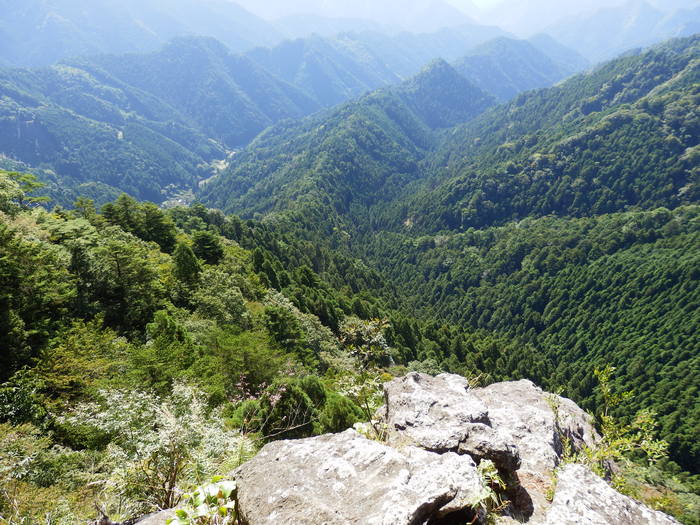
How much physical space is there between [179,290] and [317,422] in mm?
32343

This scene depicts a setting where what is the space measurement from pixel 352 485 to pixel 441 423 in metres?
6.94

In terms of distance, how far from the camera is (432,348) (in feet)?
372

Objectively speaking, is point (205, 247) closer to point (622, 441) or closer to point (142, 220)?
point (142, 220)

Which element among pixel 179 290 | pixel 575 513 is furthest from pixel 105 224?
pixel 575 513

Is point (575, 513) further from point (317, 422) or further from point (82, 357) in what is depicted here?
point (82, 357)

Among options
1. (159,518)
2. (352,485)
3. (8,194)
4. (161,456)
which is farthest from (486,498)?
(8,194)

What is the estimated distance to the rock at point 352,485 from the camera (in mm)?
7754

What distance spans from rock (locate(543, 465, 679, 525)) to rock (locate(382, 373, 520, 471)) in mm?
2730

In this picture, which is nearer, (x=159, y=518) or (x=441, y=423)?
(x=159, y=518)

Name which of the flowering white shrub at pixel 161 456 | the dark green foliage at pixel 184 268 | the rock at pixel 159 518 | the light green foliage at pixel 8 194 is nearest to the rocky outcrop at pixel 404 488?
the rock at pixel 159 518

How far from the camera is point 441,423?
14453mm

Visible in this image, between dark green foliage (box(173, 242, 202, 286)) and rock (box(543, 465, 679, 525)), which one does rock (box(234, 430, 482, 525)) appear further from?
dark green foliage (box(173, 242, 202, 286))

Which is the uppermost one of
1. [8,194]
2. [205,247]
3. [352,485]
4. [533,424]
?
[352,485]

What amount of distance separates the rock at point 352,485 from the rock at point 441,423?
348 cm
